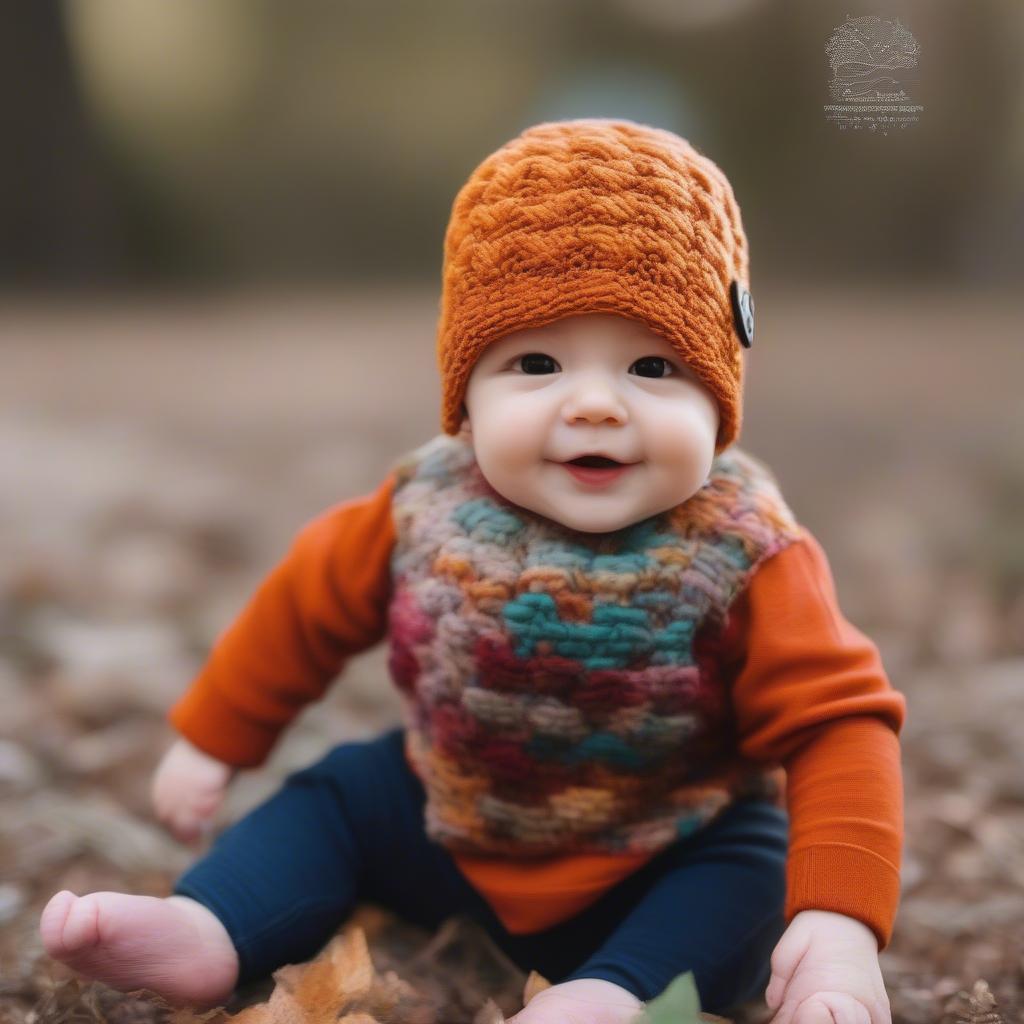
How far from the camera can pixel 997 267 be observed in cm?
320

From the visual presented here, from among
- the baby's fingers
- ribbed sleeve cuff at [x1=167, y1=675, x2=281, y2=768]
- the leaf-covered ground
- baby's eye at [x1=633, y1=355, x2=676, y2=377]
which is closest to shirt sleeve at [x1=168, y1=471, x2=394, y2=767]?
ribbed sleeve cuff at [x1=167, y1=675, x2=281, y2=768]

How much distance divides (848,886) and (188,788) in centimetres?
65

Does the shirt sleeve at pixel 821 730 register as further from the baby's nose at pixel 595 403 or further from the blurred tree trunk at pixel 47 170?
the blurred tree trunk at pixel 47 170

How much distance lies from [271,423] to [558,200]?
276 cm

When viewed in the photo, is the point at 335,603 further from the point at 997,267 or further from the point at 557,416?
the point at 997,267

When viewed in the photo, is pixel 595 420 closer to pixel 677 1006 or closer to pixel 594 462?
pixel 594 462

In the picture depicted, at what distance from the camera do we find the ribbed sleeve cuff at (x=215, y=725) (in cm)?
120

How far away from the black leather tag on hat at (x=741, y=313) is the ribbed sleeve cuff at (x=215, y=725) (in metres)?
0.62

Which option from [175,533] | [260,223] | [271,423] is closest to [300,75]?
[260,223]

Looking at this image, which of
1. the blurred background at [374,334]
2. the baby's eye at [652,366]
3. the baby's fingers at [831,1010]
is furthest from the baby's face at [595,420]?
the baby's fingers at [831,1010]

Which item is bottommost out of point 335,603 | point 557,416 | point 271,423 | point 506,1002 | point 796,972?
point 271,423

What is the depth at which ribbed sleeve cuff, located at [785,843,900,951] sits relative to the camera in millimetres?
909

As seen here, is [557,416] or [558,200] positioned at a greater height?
[558,200]

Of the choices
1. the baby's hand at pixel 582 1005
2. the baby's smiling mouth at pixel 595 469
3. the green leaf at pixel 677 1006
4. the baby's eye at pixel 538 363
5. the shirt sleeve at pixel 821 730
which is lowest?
the baby's hand at pixel 582 1005
